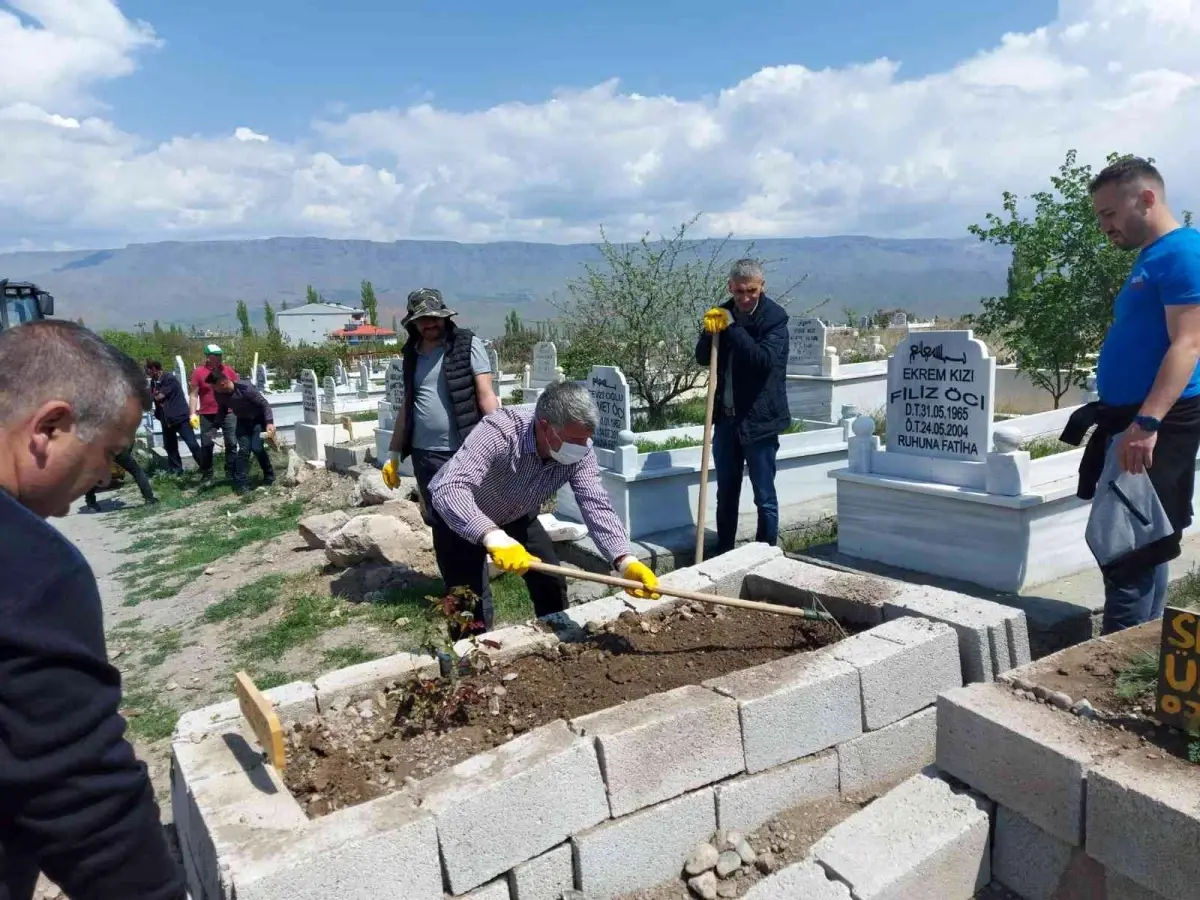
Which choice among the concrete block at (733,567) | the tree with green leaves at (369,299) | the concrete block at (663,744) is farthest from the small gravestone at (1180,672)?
the tree with green leaves at (369,299)

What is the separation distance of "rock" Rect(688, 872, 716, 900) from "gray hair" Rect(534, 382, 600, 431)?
61.4 inches

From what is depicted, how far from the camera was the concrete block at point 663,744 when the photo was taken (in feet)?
7.82

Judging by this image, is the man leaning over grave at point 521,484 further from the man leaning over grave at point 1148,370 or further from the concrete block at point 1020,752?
the man leaning over grave at point 1148,370

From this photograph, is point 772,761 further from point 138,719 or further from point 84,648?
point 138,719

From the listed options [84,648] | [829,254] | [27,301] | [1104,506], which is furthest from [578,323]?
[829,254]

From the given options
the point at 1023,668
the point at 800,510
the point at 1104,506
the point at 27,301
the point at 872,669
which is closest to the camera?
the point at 1023,668

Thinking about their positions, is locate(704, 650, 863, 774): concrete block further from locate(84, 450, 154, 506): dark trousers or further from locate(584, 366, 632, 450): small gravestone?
locate(84, 450, 154, 506): dark trousers

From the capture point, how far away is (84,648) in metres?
1.17

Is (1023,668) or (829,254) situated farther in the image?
(829,254)

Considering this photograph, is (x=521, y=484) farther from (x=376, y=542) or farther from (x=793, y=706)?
(x=376, y=542)

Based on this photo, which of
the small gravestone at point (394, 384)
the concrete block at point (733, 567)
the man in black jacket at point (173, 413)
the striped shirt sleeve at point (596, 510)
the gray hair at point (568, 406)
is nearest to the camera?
the gray hair at point (568, 406)

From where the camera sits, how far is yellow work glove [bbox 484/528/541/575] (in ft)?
10.5

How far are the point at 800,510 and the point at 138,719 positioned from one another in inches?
186

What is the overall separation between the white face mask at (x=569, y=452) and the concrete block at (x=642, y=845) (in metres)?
1.33
